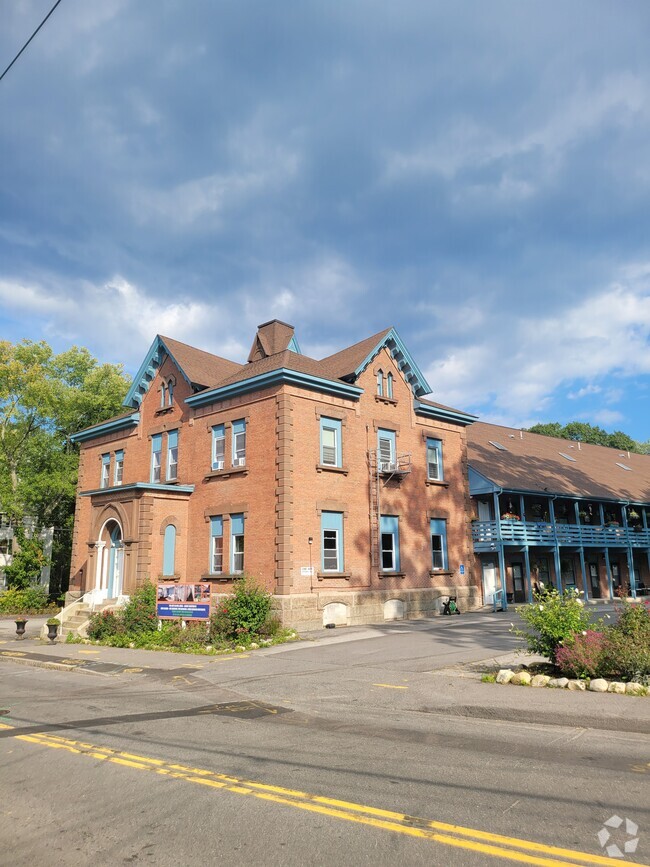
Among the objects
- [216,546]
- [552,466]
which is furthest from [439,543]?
[552,466]

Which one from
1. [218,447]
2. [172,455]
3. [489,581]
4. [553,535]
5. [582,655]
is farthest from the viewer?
[553,535]

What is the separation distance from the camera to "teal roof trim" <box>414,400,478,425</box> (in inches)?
1160

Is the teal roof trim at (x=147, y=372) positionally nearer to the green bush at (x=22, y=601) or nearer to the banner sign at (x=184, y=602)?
the banner sign at (x=184, y=602)

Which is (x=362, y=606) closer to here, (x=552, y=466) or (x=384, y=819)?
(x=384, y=819)

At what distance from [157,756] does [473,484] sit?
2693 centimetres

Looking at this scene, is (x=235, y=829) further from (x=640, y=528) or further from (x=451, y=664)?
(x=640, y=528)

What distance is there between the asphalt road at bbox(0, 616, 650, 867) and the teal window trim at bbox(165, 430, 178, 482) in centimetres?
1561

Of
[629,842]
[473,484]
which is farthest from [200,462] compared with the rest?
[629,842]

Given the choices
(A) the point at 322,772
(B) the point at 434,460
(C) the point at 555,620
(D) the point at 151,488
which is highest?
(B) the point at 434,460

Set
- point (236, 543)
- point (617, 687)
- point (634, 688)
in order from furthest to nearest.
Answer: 1. point (236, 543)
2. point (617, 687)
3. point (634, 688)

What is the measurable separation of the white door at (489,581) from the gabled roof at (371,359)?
999cm

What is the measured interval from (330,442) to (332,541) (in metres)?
3.95

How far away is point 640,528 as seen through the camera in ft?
136

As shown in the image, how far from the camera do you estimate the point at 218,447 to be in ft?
87.8
